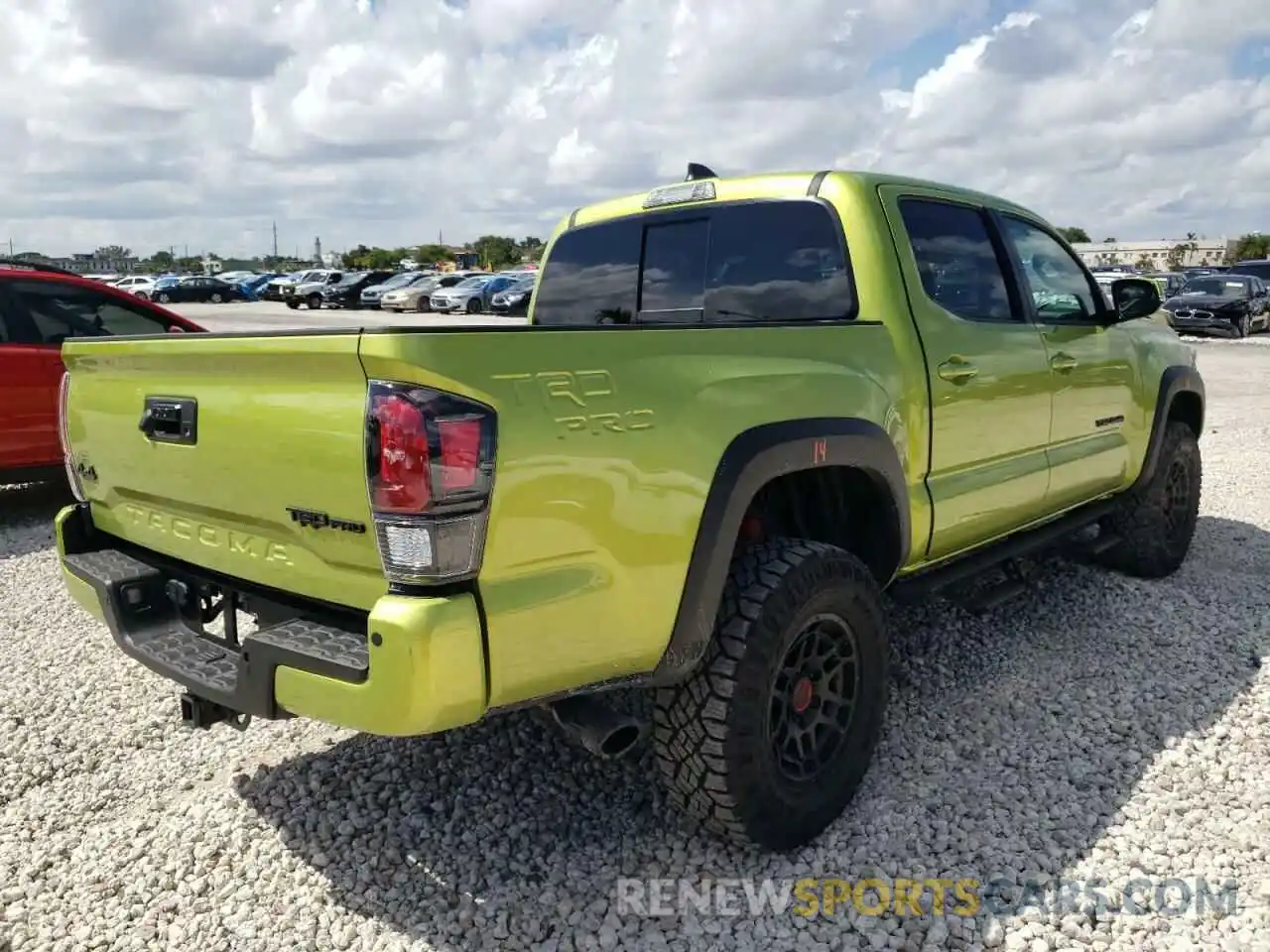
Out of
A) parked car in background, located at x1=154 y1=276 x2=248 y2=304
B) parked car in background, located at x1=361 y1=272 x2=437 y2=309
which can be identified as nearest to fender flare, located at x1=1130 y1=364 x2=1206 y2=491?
parked car in background, located at x1=361 y1=272 x2=437 y2=309

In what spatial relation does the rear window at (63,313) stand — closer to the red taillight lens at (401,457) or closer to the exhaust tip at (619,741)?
the red taillight lens at (401,457)

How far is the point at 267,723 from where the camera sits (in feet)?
12.3

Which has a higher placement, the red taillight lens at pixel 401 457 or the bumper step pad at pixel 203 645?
the red taillight lens at pixel 401 457

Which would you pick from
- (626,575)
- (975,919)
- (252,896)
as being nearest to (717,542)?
(626,575)

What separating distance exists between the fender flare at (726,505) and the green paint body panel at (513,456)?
1.3 inches

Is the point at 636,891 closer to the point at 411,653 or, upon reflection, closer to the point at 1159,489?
the point at 411,653

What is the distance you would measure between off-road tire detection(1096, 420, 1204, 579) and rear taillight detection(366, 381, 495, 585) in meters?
3.98

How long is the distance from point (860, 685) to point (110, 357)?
7.99ft

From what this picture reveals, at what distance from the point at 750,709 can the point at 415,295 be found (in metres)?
33.5

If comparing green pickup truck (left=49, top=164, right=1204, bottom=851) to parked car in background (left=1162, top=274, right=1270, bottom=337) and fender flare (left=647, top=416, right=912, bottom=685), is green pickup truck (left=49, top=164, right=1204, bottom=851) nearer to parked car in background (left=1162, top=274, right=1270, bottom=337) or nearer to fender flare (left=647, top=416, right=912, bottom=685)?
fender flare (left=647, top=416, right=912, bottom=685)

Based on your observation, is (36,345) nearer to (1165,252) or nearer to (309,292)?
(309,292)

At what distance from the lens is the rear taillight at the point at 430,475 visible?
2082 mm

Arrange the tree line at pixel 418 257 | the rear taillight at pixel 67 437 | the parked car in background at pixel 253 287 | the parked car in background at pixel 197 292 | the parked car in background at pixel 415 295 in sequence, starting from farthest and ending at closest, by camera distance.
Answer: the tree line at pixel 418 257, the parked car in background at pixel 253 287, the parked car in background at pixel 197 292, the parked car in background at pixel 415 295, the rear taillight at pixel 67 437

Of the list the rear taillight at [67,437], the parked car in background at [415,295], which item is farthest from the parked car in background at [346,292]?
the rear taillight at [67,437]
